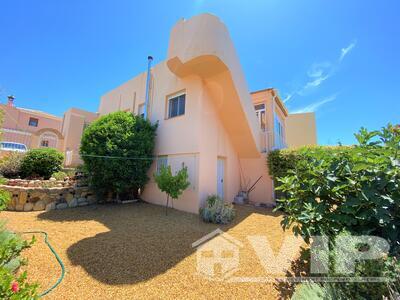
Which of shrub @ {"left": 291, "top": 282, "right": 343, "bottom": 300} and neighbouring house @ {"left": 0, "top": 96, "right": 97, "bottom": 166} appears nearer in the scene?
shrub @ {"left": 291, "top": 282, "right": 343, "bottom": 300}

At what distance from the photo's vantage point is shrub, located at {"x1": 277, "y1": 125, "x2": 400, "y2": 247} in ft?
7.03

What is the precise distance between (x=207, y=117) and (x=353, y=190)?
638 centimetres

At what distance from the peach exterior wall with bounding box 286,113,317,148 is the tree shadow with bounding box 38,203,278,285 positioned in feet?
52.9

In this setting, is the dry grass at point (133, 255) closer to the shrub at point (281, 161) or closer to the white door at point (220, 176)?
the white door at point (220, 176)

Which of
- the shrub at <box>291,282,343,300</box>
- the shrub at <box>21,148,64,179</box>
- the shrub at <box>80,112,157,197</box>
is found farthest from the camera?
the shrub at <box>21,148,64,179</box>

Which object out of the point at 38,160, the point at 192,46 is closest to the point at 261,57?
the point at 192,46

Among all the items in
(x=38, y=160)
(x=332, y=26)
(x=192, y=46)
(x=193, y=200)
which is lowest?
(x=193, y=200)

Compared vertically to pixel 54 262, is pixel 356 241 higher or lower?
higher

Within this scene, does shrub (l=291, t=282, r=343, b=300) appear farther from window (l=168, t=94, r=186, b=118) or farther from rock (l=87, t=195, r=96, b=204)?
rock (l=87, t=195, r=96, b=204)

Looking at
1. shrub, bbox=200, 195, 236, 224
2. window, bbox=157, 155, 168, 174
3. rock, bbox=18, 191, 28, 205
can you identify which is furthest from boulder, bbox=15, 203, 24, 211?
shrub, bbox=200, 195, 236, 224

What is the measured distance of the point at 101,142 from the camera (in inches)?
308

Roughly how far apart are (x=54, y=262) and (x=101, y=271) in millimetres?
1075

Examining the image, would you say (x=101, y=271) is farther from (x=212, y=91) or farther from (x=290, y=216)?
(x=212, y=91)

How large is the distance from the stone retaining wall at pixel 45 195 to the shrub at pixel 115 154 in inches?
31.0
